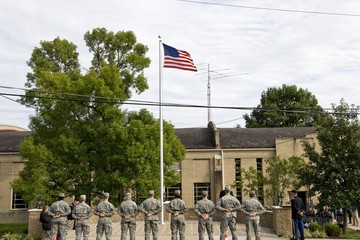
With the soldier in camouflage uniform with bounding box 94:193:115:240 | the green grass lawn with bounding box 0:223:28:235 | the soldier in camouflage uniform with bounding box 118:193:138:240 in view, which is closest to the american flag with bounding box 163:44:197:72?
the soldier in camouflage uniform with bounding box 118:193:138:240

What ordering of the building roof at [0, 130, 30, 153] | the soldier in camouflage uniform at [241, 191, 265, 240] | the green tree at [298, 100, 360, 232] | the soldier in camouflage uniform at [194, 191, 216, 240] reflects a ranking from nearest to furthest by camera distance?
the soldier in camouflage uniform at [241, 191, 265, 240] → the soldier in camouflage uniform at [194, 191, 216, 240] → the green tree at [298, 100, 360, 232] → the building roof at [0, 130, 30, 153]

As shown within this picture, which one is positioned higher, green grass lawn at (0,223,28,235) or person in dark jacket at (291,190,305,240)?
person in dark jacket at (291,190,305,240)

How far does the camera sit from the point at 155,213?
49.8 feet

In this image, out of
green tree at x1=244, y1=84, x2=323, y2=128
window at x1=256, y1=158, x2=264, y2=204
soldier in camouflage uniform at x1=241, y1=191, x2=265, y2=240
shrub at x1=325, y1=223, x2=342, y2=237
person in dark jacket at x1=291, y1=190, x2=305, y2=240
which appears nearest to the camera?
soldier in camouflage uniform at x1=241, y1=191, x2=265, y2=240

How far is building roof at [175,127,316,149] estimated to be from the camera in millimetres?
38156

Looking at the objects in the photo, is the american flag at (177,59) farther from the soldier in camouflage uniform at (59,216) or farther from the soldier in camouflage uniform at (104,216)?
the soldier in camouflage uniform at (59,216)

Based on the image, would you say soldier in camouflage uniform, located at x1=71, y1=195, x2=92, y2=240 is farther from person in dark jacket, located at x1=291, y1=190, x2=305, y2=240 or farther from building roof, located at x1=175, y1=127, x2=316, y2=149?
building roof, located at x1=175, y1=127, x2=316, y2=149

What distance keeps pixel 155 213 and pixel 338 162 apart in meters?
9.82

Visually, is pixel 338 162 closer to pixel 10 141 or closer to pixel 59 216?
pixel 59 216

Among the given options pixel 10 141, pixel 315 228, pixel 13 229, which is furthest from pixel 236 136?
pixel 315 228

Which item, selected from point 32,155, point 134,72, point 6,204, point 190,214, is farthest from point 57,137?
point 6,204

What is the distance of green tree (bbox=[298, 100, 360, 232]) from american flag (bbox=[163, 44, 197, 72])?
23.9 ft

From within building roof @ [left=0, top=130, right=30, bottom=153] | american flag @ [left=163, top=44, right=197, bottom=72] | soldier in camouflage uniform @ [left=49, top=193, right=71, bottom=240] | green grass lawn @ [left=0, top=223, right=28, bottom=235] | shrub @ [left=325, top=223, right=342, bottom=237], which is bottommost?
green grass lawn @ [left=0, top=223, right=28, bottom=235]

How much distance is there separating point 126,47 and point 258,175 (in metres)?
14.0
